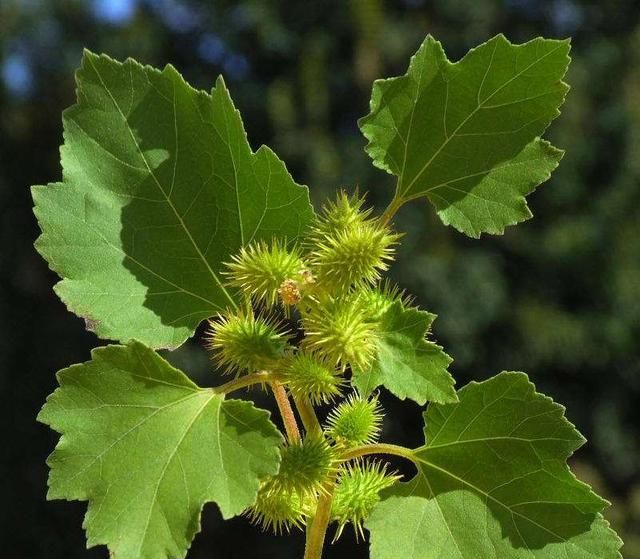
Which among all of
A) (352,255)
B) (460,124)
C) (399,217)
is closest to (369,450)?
(352,255)

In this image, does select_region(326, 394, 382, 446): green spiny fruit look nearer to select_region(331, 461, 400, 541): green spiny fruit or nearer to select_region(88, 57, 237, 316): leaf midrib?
select_region(331, 461, 400, 541): green spiny fruit

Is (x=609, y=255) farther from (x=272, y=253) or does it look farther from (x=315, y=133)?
(x=272, y=253)

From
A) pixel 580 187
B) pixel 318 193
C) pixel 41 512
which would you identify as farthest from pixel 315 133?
pixel 41 512

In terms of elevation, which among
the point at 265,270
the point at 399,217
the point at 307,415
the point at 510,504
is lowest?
the point at 399,217

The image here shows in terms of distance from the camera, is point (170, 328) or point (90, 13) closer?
point (170, 328)

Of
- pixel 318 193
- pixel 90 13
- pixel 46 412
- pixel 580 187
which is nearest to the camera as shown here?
pixel 46 412

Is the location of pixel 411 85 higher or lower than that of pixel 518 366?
higher

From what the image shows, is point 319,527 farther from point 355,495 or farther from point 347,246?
point 347,246
